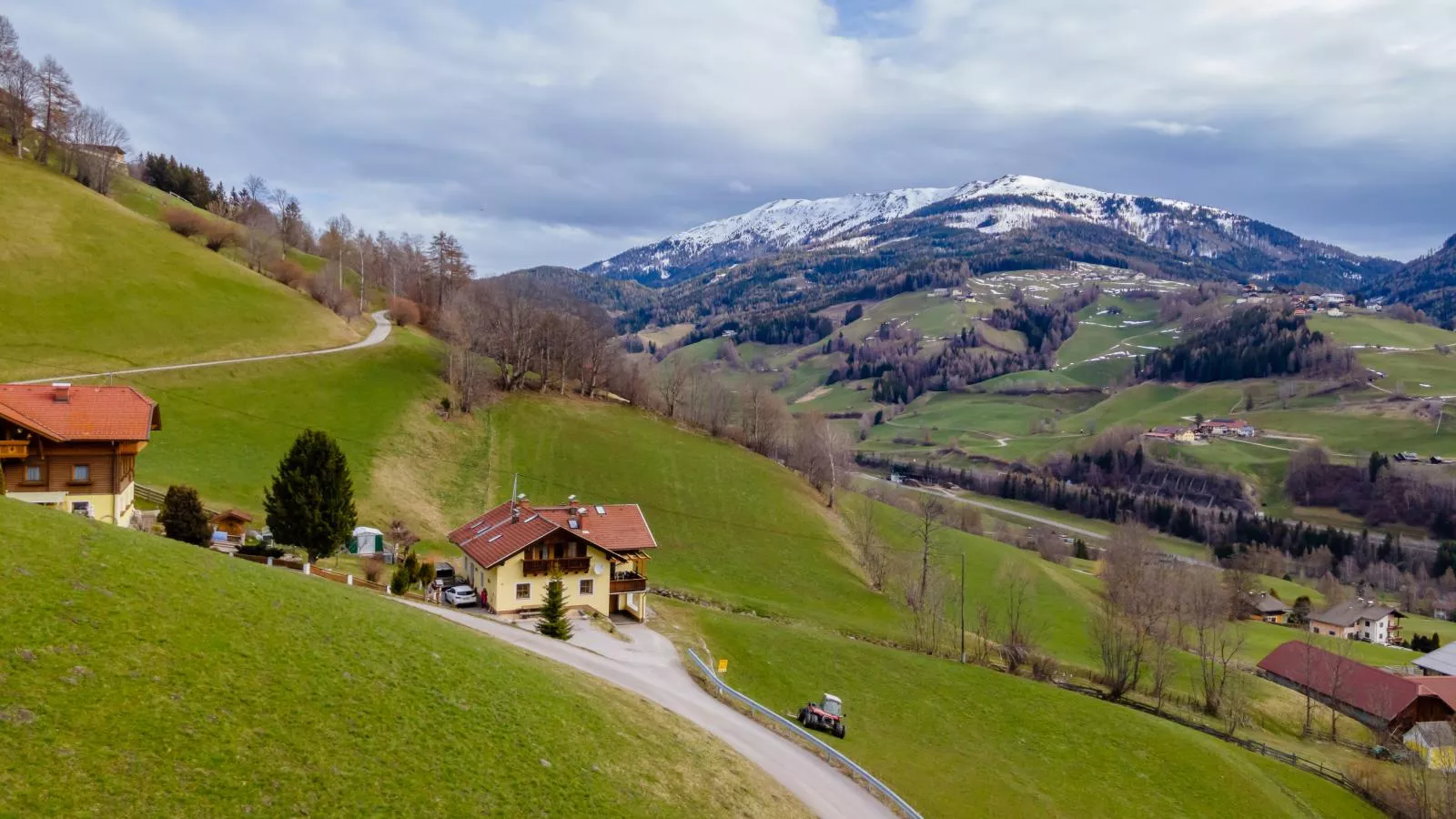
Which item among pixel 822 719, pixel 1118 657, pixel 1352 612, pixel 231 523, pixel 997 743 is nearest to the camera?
pixel 822 719

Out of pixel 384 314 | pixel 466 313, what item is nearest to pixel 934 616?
pixel 466 313

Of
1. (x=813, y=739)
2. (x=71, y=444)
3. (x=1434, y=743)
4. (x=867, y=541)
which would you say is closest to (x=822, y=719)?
(x=813, y=739)

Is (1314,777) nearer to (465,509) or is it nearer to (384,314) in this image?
(465,509)

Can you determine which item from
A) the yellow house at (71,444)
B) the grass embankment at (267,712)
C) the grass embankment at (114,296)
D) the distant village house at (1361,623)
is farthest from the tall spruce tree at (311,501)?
the distant village house at (1361,623)

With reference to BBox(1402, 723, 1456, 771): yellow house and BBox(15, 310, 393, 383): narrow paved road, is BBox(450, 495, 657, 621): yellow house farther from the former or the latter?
BBox(1402, 723, 1456, 771): yellow house

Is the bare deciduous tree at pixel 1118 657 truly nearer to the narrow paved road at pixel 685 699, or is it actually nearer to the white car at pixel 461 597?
the narrow paved road at pixel 685 699

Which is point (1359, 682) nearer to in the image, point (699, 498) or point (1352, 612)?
point (1352, 612)
